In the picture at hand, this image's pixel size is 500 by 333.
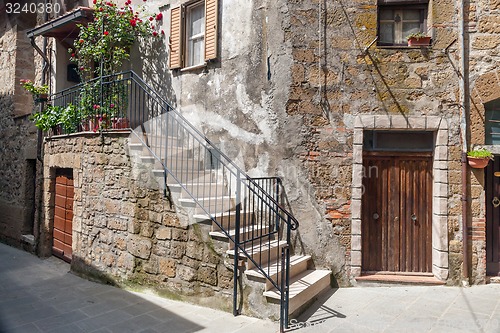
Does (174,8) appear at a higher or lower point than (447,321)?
higher

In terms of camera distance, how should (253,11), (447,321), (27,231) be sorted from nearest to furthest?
(447,321), (253,11), (27,231)

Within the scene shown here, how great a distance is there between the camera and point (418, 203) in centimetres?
543

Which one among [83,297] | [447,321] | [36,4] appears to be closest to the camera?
[447,321]

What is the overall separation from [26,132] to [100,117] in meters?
4.04

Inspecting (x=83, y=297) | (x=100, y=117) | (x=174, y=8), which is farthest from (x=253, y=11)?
(x=83, y=297)

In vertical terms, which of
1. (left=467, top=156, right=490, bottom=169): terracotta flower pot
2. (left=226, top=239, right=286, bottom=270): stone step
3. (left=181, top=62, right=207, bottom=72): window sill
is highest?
(left=181, top=62, right=207, bottom=72): window sill

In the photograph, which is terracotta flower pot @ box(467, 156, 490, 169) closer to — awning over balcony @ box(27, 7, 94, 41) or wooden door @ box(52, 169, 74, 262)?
wooden door @ box(52, 169, 74, 262)

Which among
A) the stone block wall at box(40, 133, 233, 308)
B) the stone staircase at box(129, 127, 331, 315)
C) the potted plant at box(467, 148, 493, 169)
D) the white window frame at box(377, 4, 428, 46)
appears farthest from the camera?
the white window frame at box(377, 4, 428, 46)

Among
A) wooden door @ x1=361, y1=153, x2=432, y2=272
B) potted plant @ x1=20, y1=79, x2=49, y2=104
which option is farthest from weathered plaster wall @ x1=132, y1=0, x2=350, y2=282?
potted plant @ x1=20, y1=79, x2=49, y2=104

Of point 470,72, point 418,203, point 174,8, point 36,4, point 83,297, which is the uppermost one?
point 36,4

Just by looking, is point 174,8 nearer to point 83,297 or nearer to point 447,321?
point 83,297

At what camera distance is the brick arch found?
17.1 ft

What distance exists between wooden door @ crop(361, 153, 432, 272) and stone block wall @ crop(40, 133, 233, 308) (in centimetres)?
253

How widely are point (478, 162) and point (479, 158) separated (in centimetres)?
7
